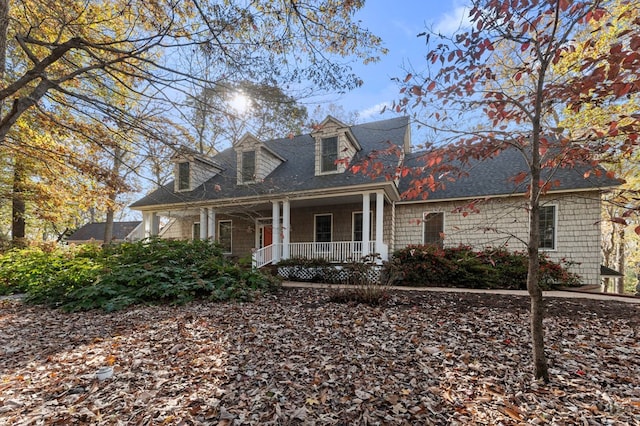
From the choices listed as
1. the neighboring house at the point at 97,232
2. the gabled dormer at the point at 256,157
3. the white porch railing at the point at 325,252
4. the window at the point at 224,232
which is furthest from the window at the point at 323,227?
the neighboring house at the point at 97,232

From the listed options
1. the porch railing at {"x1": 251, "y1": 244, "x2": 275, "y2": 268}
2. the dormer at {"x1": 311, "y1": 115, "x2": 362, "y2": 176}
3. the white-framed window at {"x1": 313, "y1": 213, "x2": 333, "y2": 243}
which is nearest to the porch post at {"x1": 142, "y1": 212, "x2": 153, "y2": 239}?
the porch railing at {"x1": 251, "y1": 244, "x2": 275, "y2": 268}

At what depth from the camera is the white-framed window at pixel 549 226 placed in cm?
935

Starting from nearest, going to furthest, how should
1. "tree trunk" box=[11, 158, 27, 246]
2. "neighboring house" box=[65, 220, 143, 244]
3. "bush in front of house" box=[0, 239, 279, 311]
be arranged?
"bush in front of house" box=[0, 239, 279, 311], "tree trunk" box=[11, 158, 27, 246], "neighboring house" box=[65, 220, 143, 244]

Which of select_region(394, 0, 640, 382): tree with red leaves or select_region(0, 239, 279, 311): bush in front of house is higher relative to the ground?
select_region(394, 0, 640, 382): tree with red leaves

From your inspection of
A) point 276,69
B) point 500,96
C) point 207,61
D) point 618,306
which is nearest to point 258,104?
point 276,69

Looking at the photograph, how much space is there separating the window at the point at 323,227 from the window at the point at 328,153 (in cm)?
221

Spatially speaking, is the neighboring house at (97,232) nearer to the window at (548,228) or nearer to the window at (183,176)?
the window at (183,176)

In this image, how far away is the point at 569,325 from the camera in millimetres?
4266

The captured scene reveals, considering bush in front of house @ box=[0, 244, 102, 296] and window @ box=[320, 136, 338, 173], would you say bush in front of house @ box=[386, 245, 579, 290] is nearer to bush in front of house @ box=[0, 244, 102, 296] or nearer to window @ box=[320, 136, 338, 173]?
window @ box=[320, 136, 338, 173]

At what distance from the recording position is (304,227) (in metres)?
12.7

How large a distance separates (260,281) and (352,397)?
14.7ft

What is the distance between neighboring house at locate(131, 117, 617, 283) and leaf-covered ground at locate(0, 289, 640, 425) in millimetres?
3474

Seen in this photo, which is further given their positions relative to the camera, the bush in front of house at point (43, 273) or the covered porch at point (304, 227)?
the covered porch at point (304, 227)

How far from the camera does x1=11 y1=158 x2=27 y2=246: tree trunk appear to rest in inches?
440
